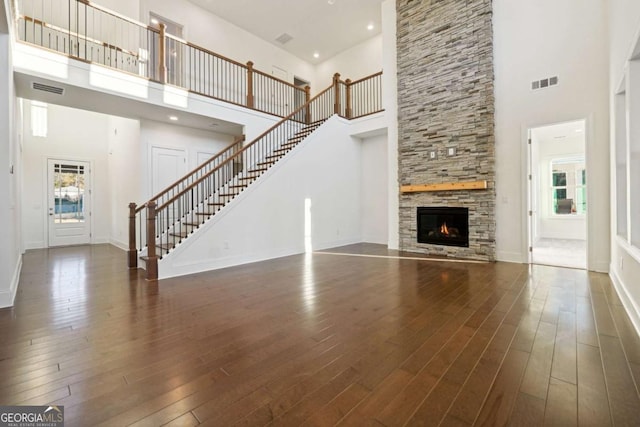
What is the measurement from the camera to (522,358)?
2055 mm

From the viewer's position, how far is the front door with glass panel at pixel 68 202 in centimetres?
828

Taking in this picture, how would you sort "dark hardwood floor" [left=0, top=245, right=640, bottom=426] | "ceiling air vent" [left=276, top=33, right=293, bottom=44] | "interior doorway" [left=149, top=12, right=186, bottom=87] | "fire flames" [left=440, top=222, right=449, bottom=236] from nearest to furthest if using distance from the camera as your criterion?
"dark hardwood floor" [left=0, top=245, right=640, bottom=426], "fire flames" [left=440, top=222, right=449, bottom=236], "interior doorway" [left=149, top=12, right=186, bottom=87], "ceiling air vent" [left=276, top=33, right=293, bottom=44]

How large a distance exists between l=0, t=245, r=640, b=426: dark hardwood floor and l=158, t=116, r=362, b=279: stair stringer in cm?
115

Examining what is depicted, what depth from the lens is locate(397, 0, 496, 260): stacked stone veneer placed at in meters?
5.63

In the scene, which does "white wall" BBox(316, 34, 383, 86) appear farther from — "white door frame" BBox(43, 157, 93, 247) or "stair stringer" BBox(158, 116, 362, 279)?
"white door frame" BBox(43, 157, 93, 247)

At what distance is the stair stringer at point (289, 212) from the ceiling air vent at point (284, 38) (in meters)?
3.81

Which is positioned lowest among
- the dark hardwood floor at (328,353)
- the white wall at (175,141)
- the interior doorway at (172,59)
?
the dark hardwood floor at (328,353)

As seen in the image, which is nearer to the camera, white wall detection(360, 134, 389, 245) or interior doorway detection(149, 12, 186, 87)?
interior doorway detection(149, 12, 186, 87)

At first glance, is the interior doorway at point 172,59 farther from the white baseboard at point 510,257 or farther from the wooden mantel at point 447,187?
the white baseboard at point 510,257

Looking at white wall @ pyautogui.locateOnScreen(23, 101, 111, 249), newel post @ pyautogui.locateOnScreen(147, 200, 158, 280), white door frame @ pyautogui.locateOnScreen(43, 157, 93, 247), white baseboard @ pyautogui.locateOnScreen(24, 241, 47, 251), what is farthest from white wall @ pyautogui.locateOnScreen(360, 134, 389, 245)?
white baseboard @ pyautogui.locateOnScreen(24, 241, 47, 251)

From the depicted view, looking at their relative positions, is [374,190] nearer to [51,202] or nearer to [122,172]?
[122,172]

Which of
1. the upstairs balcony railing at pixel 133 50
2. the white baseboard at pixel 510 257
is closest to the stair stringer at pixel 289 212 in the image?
the upstairs balcony railing at pixel 133 50

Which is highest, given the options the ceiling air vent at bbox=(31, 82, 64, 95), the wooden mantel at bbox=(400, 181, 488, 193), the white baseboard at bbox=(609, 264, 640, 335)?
the ceiling air vent at bbox=(31, 82, 64, 95)

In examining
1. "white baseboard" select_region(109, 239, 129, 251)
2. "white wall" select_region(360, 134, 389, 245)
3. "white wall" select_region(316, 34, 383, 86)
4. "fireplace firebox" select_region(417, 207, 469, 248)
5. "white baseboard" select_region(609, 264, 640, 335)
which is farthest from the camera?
"white wall" select_region(316, 34, 383, 86)
